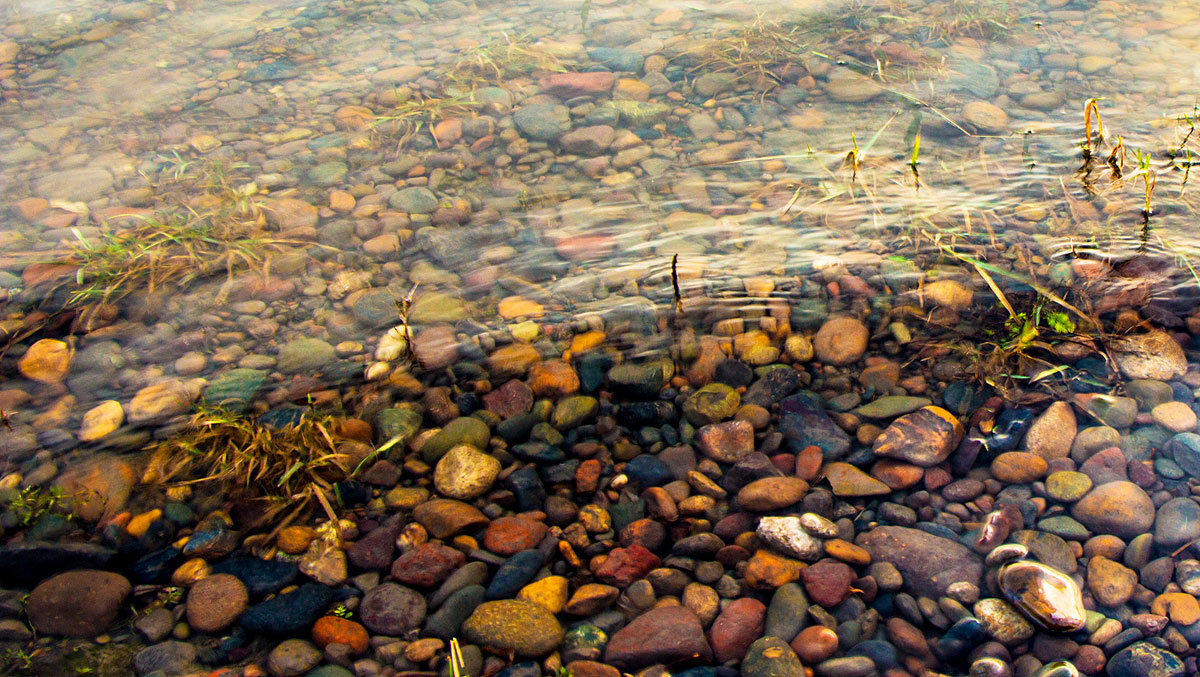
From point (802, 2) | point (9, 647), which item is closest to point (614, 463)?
point (9, 647)

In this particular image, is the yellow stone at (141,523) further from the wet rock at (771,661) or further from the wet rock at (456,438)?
the wet rock at (771,661)

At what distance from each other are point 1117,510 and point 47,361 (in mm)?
3381

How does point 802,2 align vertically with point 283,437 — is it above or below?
above

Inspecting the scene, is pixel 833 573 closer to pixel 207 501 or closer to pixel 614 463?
pixel 614 463

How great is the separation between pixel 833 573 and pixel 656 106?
270cm

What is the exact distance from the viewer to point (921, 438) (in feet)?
6.98

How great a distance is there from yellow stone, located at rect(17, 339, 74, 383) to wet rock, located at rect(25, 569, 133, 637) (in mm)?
977

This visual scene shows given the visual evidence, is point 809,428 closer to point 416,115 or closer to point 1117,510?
point 1117,510

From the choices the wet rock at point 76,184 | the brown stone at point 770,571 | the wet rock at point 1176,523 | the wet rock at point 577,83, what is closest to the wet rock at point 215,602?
the brown stone at point 770,571

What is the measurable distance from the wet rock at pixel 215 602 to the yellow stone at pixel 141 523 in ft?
1.01

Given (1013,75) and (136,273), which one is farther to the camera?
(1013,75)

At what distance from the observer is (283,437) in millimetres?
2271

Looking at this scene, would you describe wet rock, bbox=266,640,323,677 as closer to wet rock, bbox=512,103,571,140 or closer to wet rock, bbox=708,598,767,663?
wet rock, bbox=708,598,767,663

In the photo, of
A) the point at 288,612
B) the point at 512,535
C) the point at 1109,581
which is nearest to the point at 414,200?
the point at 512,535
